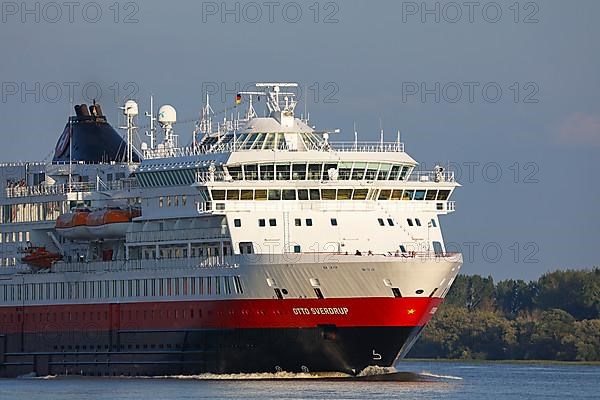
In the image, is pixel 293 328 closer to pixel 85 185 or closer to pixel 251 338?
pixel 251 338

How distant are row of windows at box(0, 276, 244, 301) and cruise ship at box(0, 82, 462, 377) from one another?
0.26 feet

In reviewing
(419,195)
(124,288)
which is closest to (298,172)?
(419,195)

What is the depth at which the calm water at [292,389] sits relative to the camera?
79.1 metres

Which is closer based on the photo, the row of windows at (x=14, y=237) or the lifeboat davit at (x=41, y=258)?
the lifeboat davit at (x=41, y=258)

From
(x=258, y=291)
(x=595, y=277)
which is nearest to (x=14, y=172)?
(x=258, y=291)

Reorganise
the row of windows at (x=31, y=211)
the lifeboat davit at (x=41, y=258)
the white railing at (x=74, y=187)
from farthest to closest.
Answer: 1. the row of windows at (x=31, y=211)
2. the lifeboat davit at (x=41, y=258)
3. the white railing at (x=74, y=187)

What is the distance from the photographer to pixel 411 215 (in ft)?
289

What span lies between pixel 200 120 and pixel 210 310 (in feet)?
33.0

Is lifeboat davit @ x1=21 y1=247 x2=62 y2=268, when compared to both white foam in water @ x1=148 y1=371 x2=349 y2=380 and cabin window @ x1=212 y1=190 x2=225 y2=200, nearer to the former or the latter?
cabin window @ x1=212 y1=190 x2=225 y2=200

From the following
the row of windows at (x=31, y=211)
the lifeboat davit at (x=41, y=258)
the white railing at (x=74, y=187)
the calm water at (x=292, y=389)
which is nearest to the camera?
the calm water at (x=292, y=389)

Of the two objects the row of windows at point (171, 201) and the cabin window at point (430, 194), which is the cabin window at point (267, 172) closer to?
the row of windows at point (171, 201)

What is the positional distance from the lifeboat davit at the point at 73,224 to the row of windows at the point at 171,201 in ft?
15.0

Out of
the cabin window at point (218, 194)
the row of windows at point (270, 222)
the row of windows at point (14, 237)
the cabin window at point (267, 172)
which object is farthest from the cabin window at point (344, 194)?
the row of windows at point (14, 237)

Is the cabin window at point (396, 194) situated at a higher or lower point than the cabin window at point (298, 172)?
lower
